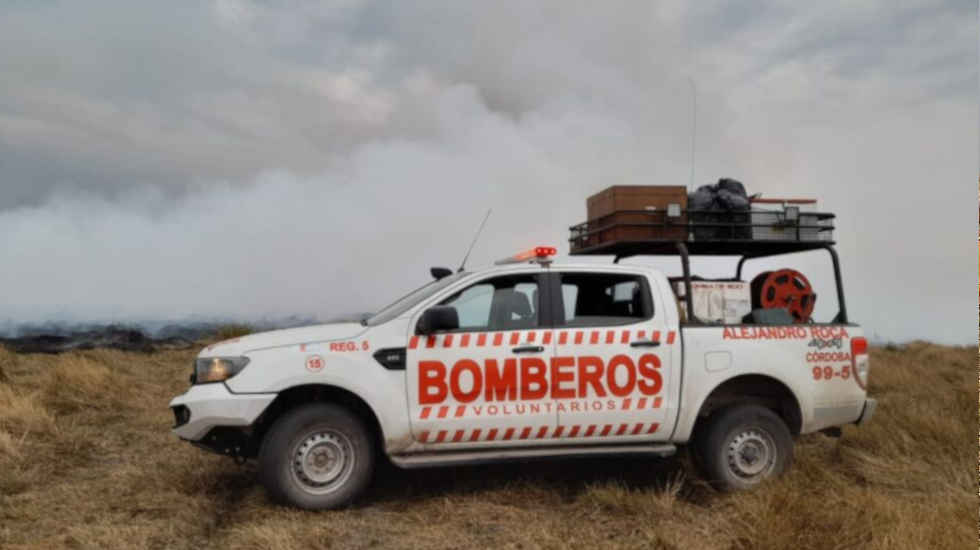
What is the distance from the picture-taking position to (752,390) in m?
6.42

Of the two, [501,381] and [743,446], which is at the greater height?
[501,381]

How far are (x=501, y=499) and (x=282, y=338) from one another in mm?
2078

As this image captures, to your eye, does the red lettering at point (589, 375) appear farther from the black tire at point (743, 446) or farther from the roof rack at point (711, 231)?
the roof rack at point (711, 231)

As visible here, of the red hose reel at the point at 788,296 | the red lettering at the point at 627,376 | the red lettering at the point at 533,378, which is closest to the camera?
the red lettering at the point at 533,378

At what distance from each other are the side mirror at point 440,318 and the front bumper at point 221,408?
4.08 ft

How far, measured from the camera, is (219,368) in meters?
5.50

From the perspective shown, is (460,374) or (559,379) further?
(559,379)

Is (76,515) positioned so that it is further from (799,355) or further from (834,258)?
(834,258)

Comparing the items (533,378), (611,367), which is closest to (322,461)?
(533,378)

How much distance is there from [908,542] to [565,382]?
2444 mm

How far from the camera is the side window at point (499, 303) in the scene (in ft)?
19.1

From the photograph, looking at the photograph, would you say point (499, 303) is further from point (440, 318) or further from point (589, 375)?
point (589, 375)

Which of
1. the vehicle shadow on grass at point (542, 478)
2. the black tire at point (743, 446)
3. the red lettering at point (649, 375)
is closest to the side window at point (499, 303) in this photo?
the red lettering at point (649, 375)

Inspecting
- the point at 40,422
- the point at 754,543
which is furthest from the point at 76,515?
the point at 754,543
